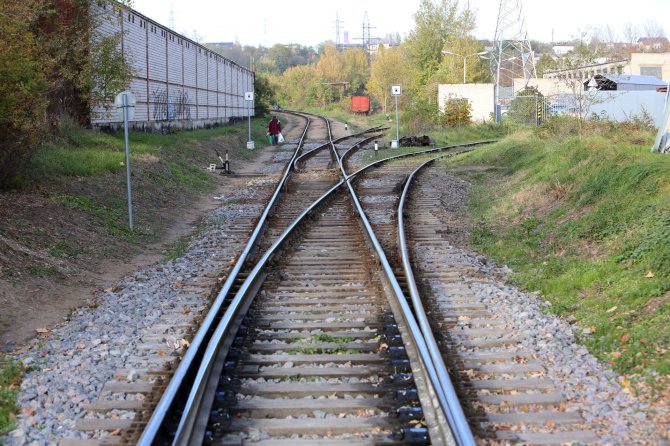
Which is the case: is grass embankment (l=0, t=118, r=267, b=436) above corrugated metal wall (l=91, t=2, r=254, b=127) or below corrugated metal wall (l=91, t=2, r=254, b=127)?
below

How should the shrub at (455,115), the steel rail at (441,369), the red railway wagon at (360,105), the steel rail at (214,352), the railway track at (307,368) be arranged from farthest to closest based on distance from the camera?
the red railway wagon at (360,105) → the shrub at (455,115) → the railway track at (307,368) → the steel rail at (214,352) → the steel rail at (441,369)

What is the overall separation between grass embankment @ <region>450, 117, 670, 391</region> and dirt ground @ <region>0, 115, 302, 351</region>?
5.66 m

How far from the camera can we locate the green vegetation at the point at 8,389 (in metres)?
5.18

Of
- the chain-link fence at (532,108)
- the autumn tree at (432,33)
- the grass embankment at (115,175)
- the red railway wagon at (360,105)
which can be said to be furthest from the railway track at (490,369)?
the red railway wagon at (360,105)

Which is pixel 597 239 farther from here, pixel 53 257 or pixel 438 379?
pixel 53 257

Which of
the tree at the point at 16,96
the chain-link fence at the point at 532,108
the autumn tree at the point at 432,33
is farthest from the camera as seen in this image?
the autumn tree at the point at 432,33

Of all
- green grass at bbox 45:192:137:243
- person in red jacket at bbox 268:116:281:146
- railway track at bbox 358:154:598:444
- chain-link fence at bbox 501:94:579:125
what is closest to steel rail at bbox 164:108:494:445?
railway track at bbox 358:154:598:444

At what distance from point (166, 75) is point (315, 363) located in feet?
97.9

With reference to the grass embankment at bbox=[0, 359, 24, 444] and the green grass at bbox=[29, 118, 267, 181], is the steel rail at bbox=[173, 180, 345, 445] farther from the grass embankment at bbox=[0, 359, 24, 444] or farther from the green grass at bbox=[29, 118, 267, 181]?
the green grass at bbox=[29, 118, 267, 181]

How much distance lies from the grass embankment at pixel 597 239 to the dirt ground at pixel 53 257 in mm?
5655

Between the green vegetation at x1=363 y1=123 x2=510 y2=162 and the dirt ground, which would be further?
the green vegetation at x1=363 y1=123 x2=510 y2=162

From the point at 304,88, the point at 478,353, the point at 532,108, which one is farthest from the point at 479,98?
the point at 304,88

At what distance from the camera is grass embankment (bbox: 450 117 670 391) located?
6801 millimetres

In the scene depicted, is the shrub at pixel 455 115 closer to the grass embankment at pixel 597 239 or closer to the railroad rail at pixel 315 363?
the grass embankment at pixel 597 239
